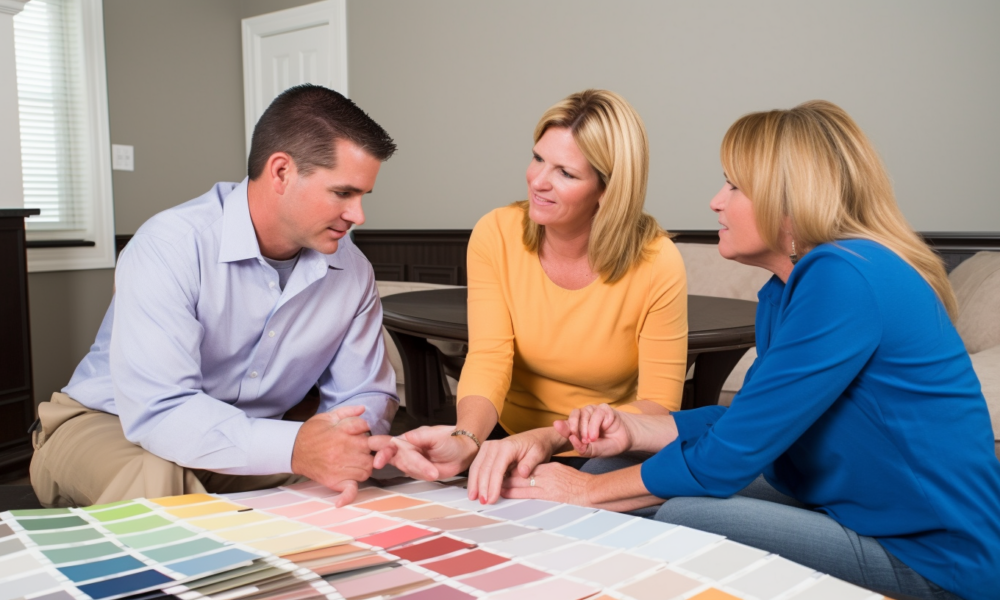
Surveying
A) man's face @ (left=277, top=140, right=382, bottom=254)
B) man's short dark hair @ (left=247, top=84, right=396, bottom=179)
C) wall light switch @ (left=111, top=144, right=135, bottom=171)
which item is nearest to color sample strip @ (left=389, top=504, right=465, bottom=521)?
man's face @ (left=277, top=140, right=382, bottom=254)

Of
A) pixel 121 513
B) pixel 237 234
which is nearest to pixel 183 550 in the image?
pixel 121 513

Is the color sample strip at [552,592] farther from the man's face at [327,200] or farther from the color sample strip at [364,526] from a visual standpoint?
the man's face at [327,200]

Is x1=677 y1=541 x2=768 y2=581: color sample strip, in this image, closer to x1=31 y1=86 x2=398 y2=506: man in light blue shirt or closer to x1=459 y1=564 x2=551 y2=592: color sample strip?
x1=459 y1=564 x2=551 y2=592: color sample strip

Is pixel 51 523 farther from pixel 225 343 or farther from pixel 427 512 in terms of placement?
pixel 225 343

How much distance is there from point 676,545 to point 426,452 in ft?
1.87

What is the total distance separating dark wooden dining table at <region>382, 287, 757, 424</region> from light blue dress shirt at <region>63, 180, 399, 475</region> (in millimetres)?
391

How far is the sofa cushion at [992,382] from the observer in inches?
69.7

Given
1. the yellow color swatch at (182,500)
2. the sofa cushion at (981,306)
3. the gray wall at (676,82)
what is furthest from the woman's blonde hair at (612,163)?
the gray wall at (676,82)

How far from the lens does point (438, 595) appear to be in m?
0.67

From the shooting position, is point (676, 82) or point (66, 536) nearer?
point (66, 536)

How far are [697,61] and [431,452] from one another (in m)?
3.17

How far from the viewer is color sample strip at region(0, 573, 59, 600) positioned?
2.16ft

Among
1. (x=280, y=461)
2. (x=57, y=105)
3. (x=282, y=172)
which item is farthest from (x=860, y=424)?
(x=57, y=105)

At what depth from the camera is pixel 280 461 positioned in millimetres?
1218
